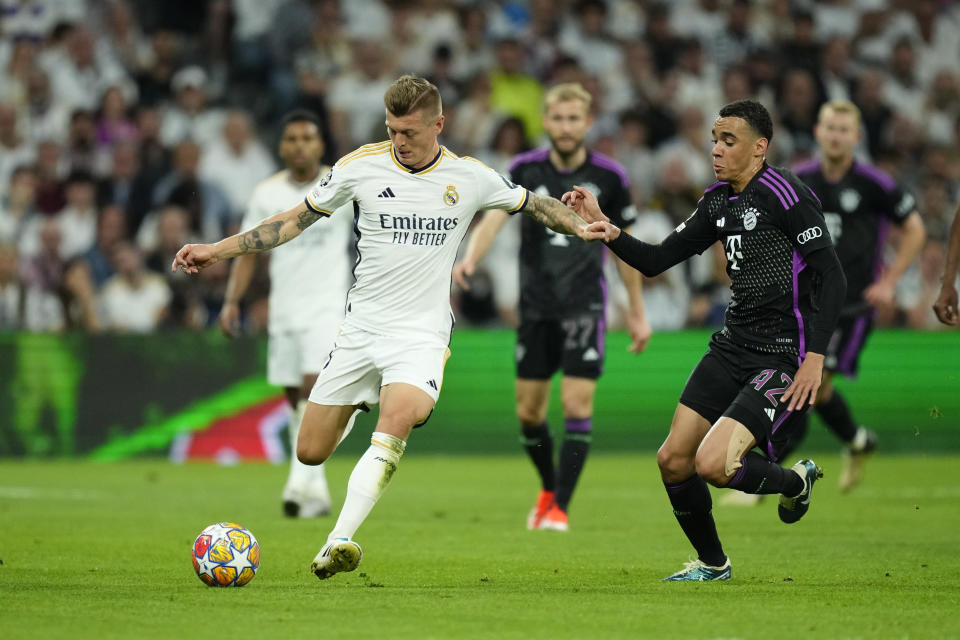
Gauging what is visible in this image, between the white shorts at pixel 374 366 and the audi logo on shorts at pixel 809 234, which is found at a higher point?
the audi logo on shorts at pixel 809 234

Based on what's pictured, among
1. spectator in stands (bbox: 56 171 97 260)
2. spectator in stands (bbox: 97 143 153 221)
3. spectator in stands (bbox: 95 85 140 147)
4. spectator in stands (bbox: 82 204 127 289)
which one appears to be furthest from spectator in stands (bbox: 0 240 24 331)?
spectator in stands (bbox: 95 85 140 147)

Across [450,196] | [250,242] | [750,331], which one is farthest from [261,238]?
[750,331]

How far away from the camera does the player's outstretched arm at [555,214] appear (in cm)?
830

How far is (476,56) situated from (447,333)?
13556mm

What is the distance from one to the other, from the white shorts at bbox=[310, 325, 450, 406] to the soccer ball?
3.28 feet

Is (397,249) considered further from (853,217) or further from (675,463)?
(853,217)

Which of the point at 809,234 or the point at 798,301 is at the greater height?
the point at 809,234

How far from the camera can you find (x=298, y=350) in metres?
11.8

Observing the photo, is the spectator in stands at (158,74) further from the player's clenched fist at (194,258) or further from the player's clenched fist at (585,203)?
the player's clenched fist at (585,203)

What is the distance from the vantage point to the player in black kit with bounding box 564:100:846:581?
25.1ft

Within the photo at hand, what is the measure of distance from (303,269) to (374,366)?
151 inches

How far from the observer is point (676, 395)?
17656 millimetres

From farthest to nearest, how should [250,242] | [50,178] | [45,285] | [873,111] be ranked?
[873,111]
[50,178]
[45,285]
[250,242]

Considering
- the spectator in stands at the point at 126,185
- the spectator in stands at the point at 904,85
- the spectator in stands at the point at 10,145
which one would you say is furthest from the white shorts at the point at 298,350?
the spectator in stands at the point at 904,85
